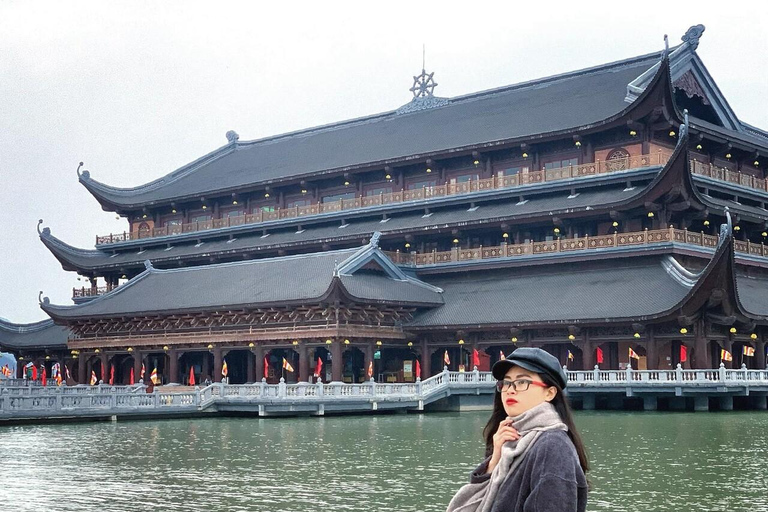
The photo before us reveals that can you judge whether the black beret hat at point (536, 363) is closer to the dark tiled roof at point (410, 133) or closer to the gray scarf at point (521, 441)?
the gray scarf at point (521, 441)

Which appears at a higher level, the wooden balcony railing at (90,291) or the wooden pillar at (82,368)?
the wooden balcony railing at (90,291)

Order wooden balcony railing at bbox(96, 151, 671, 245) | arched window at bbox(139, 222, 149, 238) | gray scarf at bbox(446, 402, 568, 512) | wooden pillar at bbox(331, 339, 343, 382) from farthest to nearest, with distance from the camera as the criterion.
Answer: arched window at bbox(139, 222, 149, 238), wooden balcony railing at bbox(96, 151, 671, 245), wooden pillar at bbox(331, 339, 343, 382), gray scarf at bbox(446, 402, 568, 512)

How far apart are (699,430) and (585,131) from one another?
74.9 feet

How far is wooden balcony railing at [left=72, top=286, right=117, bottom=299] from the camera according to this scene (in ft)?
244

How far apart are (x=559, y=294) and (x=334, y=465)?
1065 inches

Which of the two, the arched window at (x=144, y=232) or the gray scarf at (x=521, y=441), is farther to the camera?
the arched window at (x=144, y=232)

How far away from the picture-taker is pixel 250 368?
5659 centimetres

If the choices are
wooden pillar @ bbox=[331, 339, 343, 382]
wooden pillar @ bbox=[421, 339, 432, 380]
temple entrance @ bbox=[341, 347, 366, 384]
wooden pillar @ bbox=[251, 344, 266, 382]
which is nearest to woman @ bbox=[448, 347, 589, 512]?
wooden pillar @ bbox=[331, 339, 343, 382]

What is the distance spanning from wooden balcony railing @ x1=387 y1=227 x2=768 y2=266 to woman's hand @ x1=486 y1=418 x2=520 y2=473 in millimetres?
44893

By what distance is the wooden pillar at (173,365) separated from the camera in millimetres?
57094

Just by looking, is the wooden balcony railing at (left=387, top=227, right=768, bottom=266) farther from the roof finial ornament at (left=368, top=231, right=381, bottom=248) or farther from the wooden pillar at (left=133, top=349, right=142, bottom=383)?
the wooden pillar at (left=133, top=349, right=142, bottom=383)

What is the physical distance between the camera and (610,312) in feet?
154

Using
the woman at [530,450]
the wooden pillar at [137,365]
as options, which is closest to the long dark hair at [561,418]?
the woman at [530,450]

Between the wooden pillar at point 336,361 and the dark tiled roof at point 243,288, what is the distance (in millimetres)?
2405
